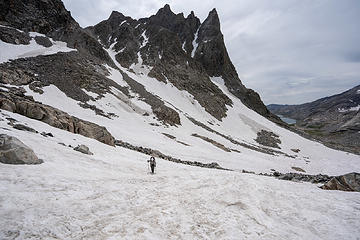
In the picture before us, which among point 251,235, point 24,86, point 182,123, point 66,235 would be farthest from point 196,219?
point 182,123

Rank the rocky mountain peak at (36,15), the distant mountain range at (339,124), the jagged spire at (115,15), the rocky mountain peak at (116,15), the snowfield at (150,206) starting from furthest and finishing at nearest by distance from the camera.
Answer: the jagged spire at (115,15) → the rocky mountain peak at (116,15) → the distant mountain range at (339,124) → the rocky mountain peak at (36,15) → the snowfield at (150,206)

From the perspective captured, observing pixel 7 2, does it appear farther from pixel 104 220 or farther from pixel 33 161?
pixel 104 220

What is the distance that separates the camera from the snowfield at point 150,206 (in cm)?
601

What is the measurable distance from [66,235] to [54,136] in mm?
12085

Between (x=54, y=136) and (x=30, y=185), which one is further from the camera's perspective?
(x=54, y=136)

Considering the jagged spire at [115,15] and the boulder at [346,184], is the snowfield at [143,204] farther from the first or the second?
the jagged spire at [115,15]

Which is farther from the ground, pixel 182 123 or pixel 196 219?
pixel 182 123

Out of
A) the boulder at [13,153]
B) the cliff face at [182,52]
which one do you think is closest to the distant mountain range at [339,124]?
the cliff face at [182,52]

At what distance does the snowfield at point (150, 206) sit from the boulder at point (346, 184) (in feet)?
5.86

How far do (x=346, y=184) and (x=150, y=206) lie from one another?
12.8 m

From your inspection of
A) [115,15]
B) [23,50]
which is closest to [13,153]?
[23,50]

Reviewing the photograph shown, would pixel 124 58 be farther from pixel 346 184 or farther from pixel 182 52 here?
pixel 346 184

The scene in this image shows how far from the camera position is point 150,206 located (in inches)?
316

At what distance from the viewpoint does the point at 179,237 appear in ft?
20.4
